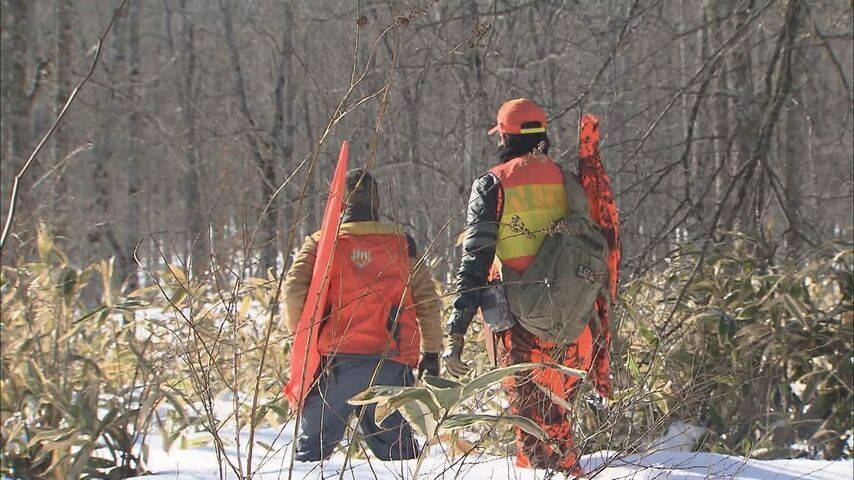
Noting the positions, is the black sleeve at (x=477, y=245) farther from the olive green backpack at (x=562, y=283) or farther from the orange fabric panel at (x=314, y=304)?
the orange fabric panel at (x=314, y=304)

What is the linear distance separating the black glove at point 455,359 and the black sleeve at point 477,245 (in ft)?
0.12

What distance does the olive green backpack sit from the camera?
3457mm

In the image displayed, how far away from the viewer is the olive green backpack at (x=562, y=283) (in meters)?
3.46

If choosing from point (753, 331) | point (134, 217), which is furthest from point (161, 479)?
point (134, 217)

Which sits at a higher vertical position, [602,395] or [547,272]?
[547,272]

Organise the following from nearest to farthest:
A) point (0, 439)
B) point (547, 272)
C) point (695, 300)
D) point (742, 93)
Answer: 1. point (547, 272)
2. point (0, 439)
3. point (695, 300)
4. point (742, 93)

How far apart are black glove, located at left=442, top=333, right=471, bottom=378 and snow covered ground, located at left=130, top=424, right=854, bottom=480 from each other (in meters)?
0.32

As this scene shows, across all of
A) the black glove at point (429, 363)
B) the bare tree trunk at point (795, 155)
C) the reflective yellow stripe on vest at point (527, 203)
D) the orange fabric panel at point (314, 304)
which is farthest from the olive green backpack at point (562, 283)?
the bare tree trunk at point (795, 155)

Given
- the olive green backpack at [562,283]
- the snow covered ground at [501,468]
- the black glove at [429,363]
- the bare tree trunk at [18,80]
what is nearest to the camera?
the snow covered ground at [501,468]

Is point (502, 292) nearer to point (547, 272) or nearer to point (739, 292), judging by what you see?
point (547, 272)

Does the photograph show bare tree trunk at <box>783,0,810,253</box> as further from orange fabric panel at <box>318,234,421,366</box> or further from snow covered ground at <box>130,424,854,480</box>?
orange fabric panel at <box>318,234,421,366</box>

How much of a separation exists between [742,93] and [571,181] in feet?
9.91

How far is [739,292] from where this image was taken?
5488mm

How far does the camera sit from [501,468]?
3.18 m
